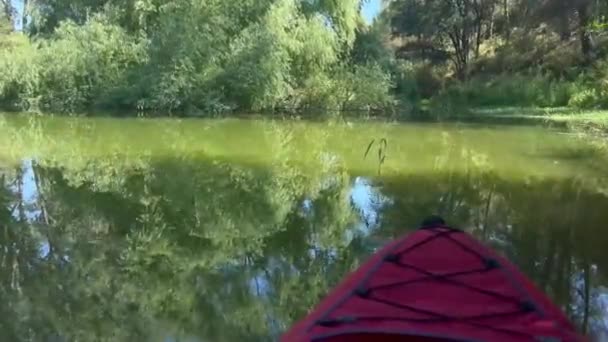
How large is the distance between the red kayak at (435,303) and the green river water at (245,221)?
1.74 meters

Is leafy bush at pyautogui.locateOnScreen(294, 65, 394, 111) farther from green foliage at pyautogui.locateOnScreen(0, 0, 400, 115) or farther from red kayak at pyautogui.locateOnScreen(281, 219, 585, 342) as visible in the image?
red kayak at pyautogui.locateOnScreen(281, 219, 585, 342)

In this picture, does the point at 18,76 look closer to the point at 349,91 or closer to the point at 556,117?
the point at 349,91

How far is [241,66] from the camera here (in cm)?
2030

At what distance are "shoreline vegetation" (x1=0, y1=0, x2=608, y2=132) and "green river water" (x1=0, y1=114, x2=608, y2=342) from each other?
23.8 ft

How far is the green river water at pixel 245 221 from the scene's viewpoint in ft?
14.1

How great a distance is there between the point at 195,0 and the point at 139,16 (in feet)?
5.34

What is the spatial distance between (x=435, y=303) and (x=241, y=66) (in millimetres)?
18697

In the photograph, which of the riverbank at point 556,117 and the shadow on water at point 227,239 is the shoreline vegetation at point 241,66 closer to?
the riverbank at point 556,117

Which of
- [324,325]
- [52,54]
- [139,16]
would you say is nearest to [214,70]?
[139,16]

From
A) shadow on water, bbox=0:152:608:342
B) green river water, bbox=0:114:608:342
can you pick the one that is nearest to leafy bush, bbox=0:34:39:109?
green river water, bbox=0:114:608:342

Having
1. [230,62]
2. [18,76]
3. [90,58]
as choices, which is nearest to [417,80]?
[230,62]

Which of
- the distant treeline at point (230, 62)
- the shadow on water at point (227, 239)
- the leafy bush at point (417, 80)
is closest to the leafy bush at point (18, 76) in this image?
the distant treeline at point (230, 62)

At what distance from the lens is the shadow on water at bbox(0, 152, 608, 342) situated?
13.8 ft

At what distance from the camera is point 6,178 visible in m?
9.18
